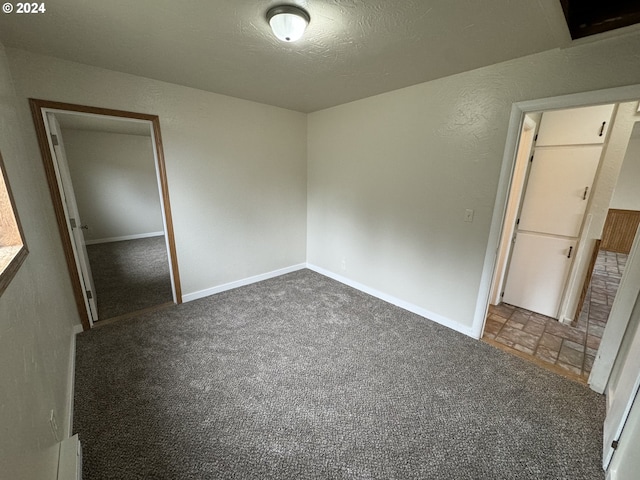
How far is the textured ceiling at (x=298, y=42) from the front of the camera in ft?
4.66

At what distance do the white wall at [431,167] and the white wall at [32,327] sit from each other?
2.93 metres

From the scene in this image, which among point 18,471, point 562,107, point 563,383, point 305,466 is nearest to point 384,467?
point 305,466

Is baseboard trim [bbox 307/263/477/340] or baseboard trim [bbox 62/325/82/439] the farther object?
baseboard trim [bbox 307/263/477/340]

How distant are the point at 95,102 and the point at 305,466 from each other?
326 centimetres

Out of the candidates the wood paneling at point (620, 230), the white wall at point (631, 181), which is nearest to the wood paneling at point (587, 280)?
the wood paneling at point (620, 230)

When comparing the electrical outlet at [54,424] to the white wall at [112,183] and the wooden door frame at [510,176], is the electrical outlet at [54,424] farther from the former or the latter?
the white wall at [112,183]

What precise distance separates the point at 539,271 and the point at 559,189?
92cm

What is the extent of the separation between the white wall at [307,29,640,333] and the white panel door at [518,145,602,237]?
1096mm

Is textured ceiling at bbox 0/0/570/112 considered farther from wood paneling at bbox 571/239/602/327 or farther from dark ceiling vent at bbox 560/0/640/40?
wood paneling at bbox 571/239/602/327

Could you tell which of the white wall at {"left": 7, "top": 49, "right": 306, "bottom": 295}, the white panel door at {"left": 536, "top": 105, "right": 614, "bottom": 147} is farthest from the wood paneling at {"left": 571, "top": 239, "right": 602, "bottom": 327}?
the white wall at {"left": 7, "top": 49, "right": 306, "bottom": 295}

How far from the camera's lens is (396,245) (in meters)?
3.05

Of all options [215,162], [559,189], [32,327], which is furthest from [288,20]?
[559,189]

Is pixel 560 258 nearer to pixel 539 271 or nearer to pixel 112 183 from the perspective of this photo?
pixel 539 271

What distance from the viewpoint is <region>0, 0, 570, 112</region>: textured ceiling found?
1.42 meters
